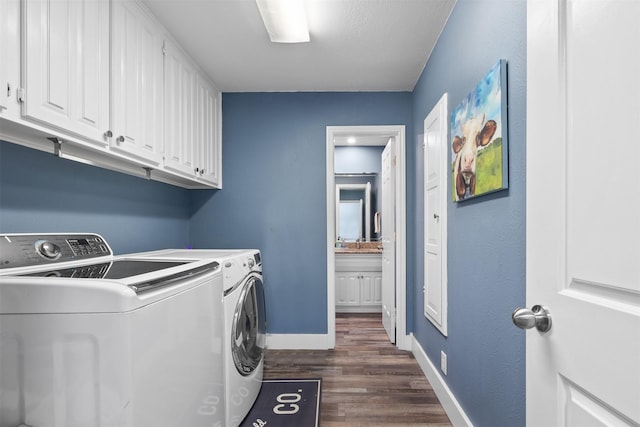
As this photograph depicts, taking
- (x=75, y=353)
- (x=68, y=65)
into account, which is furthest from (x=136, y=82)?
(x=75, y=353)

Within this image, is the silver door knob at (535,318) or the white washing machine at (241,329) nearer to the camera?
the silver door knob at (535,318)

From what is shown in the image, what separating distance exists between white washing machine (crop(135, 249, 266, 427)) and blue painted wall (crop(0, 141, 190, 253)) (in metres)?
0.33

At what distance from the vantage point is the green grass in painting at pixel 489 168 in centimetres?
130

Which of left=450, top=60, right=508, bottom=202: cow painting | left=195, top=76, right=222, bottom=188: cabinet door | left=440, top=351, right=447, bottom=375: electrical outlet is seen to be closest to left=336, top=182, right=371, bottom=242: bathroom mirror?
left=195, top=76, right=222, bottom=188: cabinet door

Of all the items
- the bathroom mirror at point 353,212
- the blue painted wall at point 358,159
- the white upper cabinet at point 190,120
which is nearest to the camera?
the white upper cabinet at point 190,120

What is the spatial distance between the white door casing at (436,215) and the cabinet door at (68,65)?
1850mm

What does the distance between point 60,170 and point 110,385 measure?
49.1 inches

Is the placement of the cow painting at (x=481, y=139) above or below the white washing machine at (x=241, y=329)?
above

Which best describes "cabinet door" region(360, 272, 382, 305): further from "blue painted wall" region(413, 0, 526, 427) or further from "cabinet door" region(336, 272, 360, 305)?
"blue painted wall" region(413, 0, 526, 427)

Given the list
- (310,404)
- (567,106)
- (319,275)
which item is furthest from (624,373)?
(319,275)

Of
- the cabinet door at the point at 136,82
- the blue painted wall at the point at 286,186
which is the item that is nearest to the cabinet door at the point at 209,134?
the blue painted wall at the point at 286,186

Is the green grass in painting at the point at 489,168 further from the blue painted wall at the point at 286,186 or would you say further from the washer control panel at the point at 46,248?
the washer control panel at the point at 46,248

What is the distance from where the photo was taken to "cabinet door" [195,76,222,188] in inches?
103

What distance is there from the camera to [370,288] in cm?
416
